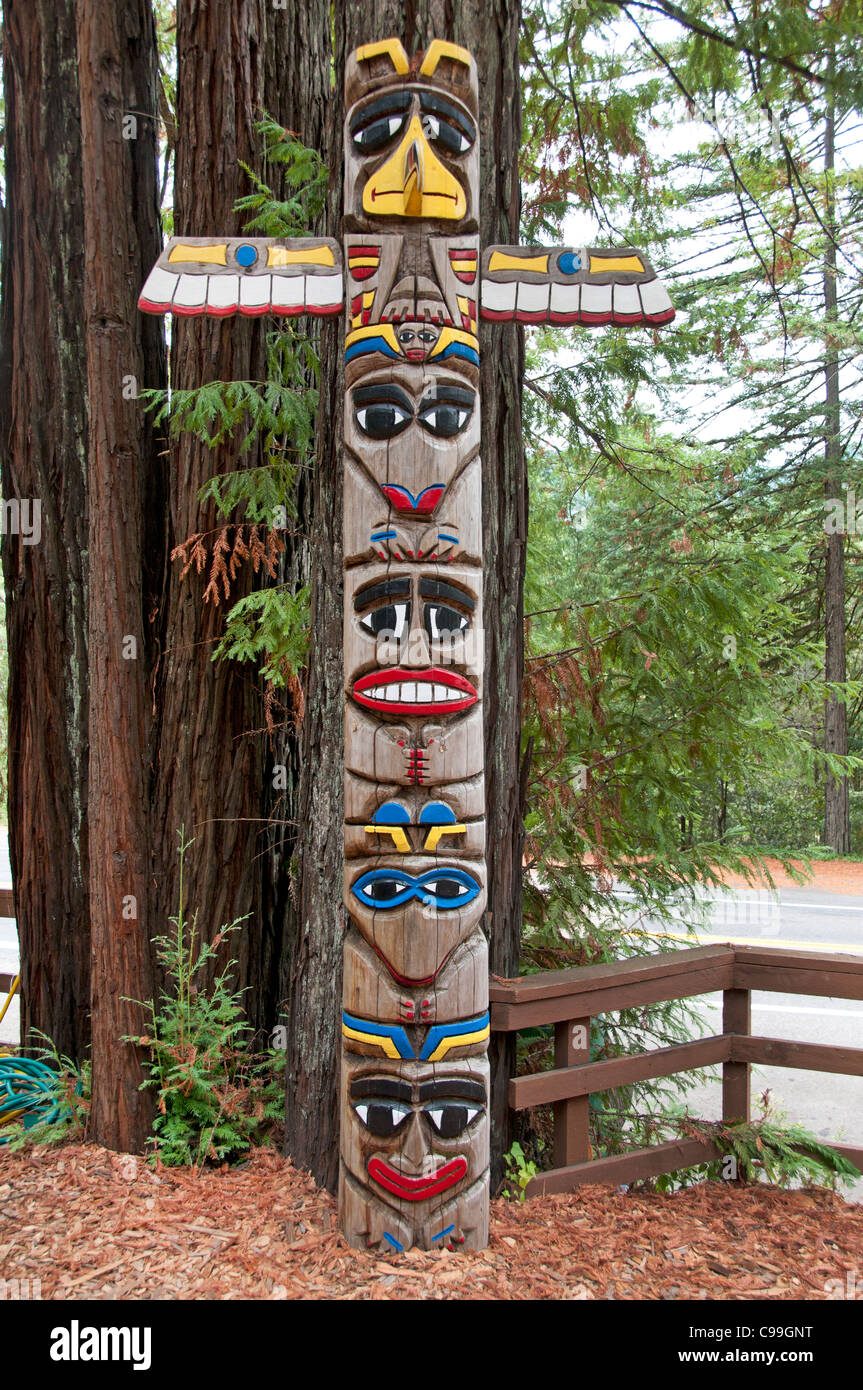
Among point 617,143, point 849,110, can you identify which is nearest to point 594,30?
point 617,143

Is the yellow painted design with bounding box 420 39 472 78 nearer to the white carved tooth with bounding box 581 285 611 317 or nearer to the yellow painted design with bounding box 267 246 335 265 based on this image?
the yellow painted design with bounding box 267 246 335 265

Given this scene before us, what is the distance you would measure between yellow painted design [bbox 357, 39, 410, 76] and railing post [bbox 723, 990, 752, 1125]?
12.9 feet

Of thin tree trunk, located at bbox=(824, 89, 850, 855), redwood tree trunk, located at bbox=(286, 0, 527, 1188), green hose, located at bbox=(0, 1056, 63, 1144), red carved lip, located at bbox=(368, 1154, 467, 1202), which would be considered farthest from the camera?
thin tree trunk, located at bbox=(824, 89, 850, 855)

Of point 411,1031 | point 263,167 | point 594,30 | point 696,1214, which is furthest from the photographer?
point 594,30

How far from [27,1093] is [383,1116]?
2129mm

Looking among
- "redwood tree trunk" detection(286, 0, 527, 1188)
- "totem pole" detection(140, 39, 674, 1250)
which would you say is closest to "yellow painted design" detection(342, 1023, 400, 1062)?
"totem pole" detection(140, 39, 674, 1250)

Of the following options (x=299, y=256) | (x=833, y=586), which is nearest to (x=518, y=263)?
(x=299, y=256)

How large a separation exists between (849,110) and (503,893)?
4.35m

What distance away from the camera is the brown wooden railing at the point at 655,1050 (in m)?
3.73

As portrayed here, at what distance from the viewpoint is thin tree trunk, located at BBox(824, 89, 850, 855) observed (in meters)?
13.4

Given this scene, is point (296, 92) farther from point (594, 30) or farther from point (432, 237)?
point (432, 237)

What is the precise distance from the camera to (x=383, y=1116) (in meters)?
3.15

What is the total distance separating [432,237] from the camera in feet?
10.8
